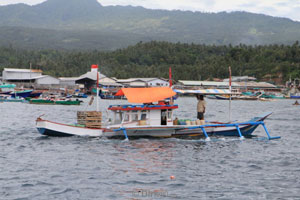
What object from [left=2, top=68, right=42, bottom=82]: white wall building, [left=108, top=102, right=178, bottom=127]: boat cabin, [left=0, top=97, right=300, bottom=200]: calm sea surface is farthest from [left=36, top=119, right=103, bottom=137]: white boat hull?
[left=2, top=68, right=42, bottom=82]: white wall building

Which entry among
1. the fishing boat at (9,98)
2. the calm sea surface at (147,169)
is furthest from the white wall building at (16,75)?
the calm sea surface at (147,169)

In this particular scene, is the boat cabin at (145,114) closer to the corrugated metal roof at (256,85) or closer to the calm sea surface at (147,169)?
the calm sea surface at (147,169)

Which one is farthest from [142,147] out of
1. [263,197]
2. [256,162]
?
[263,197]

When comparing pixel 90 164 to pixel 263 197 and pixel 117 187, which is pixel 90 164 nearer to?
pixel 117 187

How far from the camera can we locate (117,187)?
18.2 m

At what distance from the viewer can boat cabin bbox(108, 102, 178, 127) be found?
97.9 ft

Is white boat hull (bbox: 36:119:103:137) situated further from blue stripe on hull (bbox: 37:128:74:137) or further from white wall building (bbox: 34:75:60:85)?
white wall building (bbox: 34:75:60:85)

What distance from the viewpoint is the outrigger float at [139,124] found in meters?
29.7

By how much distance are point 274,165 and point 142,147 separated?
8267mm

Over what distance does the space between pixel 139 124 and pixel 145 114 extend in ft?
2.78

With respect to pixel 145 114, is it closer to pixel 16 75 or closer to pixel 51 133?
pixel 51 133

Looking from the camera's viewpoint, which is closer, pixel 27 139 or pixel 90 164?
pixel 90 164

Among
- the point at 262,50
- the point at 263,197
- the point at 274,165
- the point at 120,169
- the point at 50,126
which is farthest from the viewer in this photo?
the point at 262,50

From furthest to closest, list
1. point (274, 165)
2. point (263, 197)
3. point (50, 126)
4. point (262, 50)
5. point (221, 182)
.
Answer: point (262, 50) < point (50, 126) < point (274, 165) < point (221, 182) < point (263, 197)
